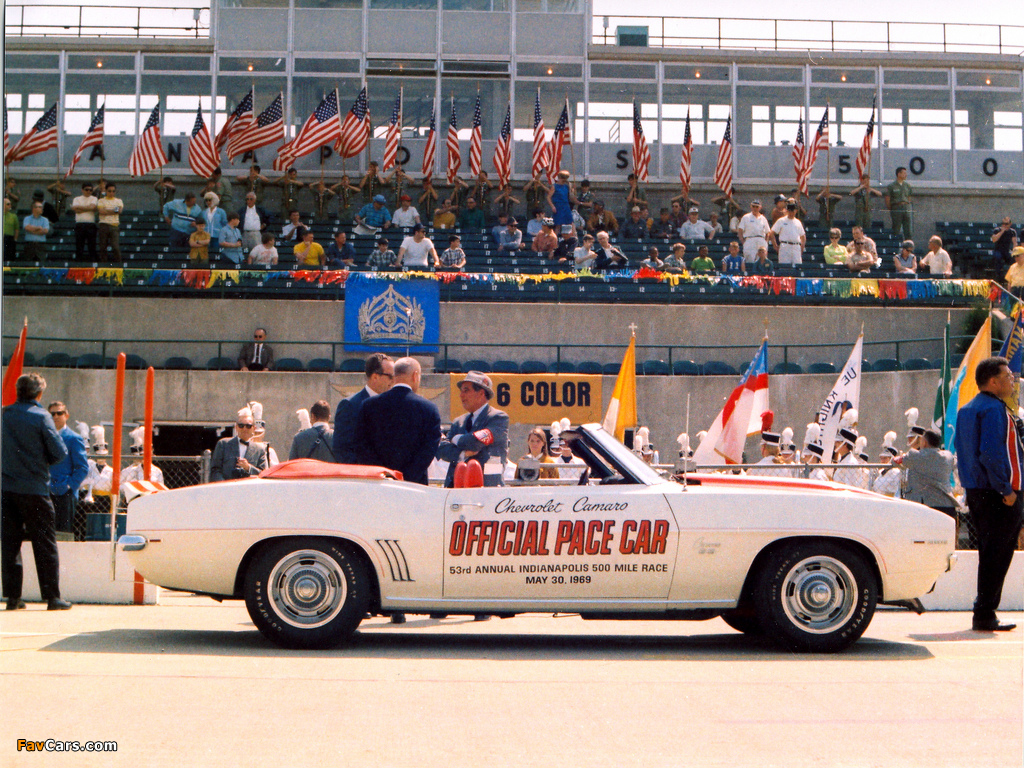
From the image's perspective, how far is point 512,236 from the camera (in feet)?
83.2

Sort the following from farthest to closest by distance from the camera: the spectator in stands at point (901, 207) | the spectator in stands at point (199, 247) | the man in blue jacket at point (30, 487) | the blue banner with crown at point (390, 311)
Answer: the spectator in stands at point (901, 207)
the spectator in stands at point (199, 247)
the blue banner with crown at point (390, 311)
the man in blue jacket at point (30, 487)

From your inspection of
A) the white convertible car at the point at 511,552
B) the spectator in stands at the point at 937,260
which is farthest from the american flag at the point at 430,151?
the white convertible car at the point at 511,552

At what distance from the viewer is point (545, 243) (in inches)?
979

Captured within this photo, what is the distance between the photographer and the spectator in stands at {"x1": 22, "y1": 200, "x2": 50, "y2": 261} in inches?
972

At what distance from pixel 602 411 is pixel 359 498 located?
46.5 ft

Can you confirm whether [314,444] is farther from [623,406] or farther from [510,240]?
[510,240]

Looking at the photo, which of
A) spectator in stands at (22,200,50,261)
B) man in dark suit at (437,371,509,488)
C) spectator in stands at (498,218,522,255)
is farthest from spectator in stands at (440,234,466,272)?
man in dark suit at (437,371,509,488)

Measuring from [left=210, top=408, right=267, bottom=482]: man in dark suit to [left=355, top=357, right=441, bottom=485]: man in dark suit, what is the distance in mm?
3473

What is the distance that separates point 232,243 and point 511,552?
1882 centimetres

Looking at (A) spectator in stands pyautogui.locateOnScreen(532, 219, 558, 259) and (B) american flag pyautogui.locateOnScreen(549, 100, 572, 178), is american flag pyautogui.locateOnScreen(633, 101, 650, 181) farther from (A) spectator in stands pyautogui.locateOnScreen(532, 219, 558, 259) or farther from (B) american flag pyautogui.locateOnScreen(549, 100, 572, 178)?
(A) spectator in stands pyautogui.locateOnScreen(532, 219, 558, 259)

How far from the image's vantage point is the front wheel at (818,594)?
276 inches

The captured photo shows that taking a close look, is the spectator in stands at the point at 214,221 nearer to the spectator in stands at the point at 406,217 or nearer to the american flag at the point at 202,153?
the american flag at the point at 202,153

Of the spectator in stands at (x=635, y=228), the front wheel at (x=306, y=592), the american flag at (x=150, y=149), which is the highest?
the american flag at (x=150, y=149)

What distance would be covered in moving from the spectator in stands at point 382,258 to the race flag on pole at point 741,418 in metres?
10.0
